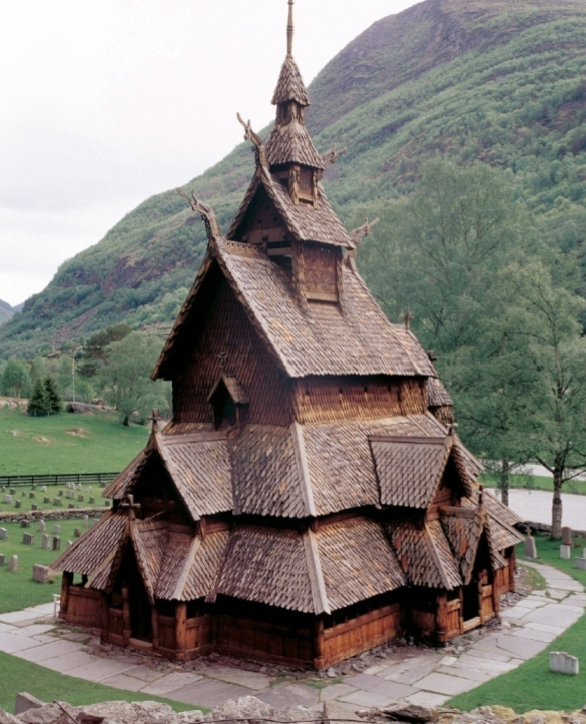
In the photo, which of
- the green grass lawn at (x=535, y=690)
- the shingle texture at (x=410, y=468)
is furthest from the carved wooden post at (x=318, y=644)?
the shingle texture at (x=410, y=468)

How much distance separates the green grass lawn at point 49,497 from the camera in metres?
39.8

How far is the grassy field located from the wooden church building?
310 cm

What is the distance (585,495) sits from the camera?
48.0m

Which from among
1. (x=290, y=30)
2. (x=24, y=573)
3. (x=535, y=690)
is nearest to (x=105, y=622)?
(x=24, y=573)

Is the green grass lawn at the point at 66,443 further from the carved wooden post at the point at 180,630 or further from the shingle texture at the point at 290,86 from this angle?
the carved wooden post at the point at 180,630

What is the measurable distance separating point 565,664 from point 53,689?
10.6 meters

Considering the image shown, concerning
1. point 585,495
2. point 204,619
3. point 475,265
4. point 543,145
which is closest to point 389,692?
point 204,619

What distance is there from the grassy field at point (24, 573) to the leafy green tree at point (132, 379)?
3700 cm

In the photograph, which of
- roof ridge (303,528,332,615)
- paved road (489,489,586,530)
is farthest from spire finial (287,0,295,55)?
paved road (489,489,586,530)

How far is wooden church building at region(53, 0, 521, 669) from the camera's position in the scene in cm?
1716

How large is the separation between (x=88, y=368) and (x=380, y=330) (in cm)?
7596

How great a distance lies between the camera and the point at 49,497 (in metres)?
43.2

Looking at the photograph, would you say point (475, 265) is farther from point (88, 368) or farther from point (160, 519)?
point (88, 368)

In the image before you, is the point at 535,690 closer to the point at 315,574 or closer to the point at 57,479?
the point at 315,574
